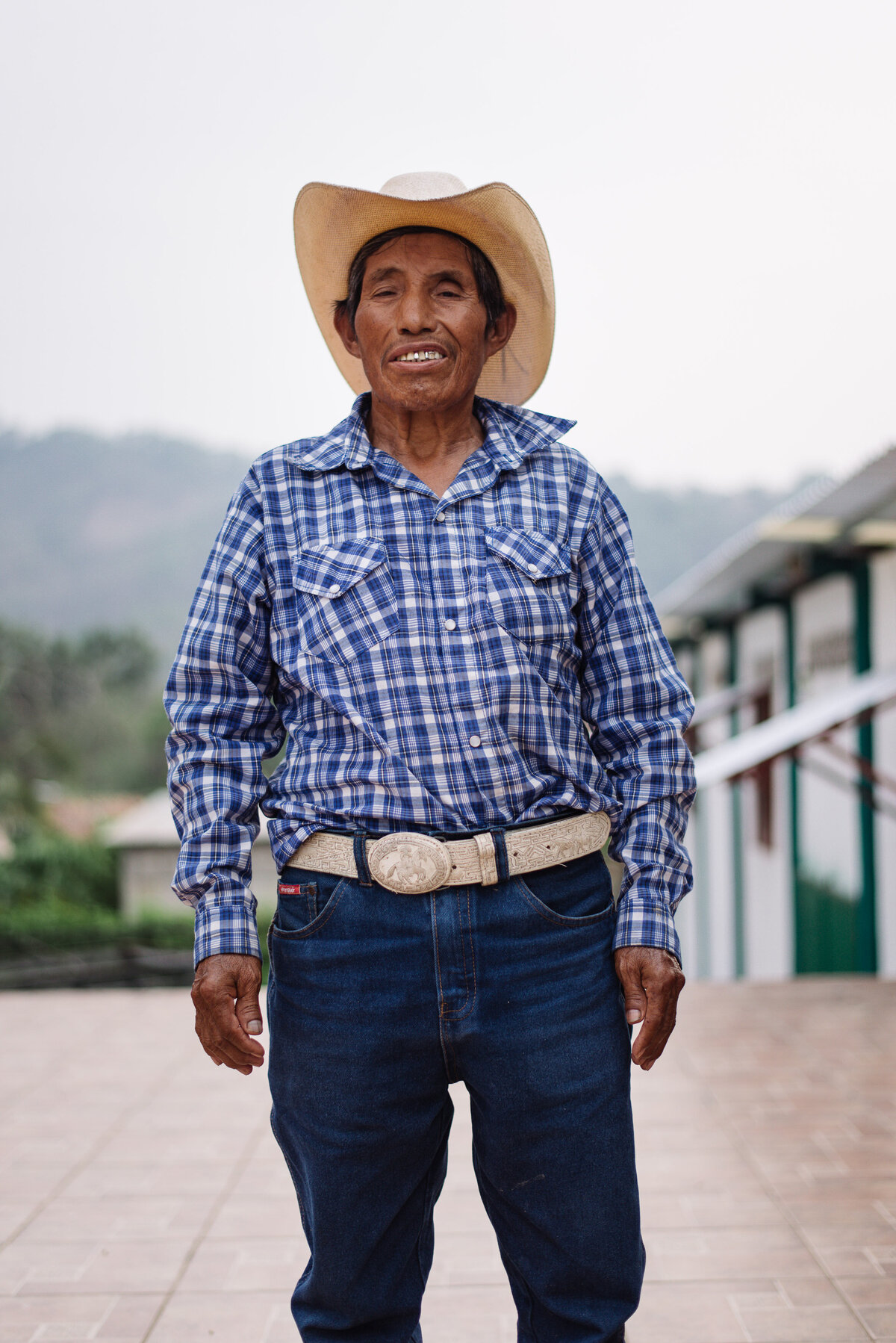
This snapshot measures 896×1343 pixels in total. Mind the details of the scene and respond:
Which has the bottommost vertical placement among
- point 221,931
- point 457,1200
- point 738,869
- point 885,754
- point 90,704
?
point 90,704

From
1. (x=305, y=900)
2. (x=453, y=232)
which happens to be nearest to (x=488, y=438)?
(x=453, y=232)

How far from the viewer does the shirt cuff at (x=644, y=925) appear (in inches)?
67.4

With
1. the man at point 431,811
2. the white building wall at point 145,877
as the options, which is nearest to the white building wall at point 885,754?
the man at point 431,811

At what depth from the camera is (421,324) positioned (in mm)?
1758

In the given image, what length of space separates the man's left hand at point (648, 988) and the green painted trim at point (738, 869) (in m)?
10.0

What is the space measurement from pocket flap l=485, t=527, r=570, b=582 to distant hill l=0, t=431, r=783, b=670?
66.1 m

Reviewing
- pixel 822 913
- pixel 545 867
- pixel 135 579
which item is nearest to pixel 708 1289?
pixel 545 867

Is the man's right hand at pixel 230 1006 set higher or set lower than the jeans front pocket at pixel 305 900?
lower

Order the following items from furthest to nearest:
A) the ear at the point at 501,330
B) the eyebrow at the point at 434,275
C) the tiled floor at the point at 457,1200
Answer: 1. the tiled floor at the point at 457,1200
2. the ear at the point at 501,330
3. the eyebrow at the point at 434,275

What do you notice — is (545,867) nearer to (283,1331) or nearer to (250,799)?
(250,799)

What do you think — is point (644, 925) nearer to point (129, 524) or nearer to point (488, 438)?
point (488, 438)

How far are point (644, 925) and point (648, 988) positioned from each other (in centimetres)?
9

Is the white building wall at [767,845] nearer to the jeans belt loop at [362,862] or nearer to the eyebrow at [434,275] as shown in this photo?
the eyebrow at [434,275]

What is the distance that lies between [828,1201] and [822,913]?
19.7ft
